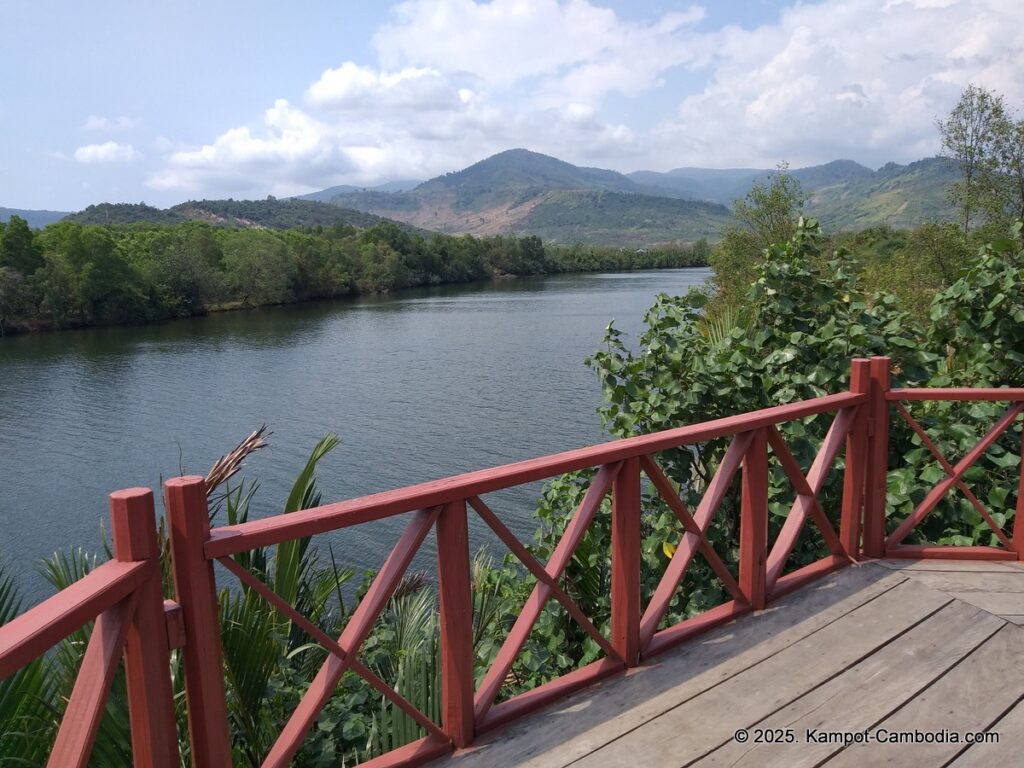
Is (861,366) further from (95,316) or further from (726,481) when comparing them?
A: (95,316)

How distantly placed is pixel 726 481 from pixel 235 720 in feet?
6.81

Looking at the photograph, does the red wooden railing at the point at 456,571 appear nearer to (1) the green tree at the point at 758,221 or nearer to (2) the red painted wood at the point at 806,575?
(2) the red painted wood at the point at 806,575

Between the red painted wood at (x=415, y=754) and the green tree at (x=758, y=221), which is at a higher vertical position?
the green tree at (x=758, y=221)

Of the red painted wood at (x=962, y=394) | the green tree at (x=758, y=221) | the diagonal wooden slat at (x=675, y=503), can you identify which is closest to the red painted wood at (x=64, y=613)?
the diagonal wooden slat at (x=675, y=503)

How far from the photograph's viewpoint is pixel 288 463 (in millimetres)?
16359

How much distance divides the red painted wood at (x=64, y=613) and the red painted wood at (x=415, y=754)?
94 cm

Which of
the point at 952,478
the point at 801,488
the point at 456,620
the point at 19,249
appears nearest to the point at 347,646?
the point at 456,620

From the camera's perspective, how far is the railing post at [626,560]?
8.56 ft

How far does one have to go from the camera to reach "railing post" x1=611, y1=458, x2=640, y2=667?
8.56 ft

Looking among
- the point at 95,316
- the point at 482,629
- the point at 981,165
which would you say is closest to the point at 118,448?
the point at 482,629

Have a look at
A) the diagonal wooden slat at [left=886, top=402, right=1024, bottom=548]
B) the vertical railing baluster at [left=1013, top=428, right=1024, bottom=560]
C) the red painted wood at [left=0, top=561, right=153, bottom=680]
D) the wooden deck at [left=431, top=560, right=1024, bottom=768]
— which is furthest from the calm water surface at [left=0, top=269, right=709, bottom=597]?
the vertical railing baluster at [left=1013, top=428, right=1024, bottom=560]

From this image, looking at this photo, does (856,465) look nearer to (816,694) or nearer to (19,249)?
(816,694)

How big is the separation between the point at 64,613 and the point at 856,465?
317 cm

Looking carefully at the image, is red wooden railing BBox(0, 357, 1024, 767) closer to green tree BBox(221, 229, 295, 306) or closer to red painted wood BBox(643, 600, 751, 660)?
red painted wood BBox(643, 600, 751, 660)
